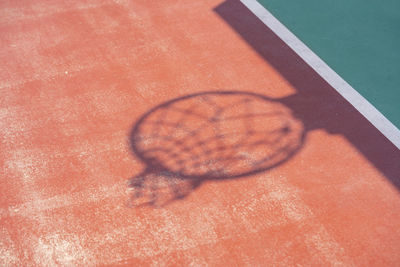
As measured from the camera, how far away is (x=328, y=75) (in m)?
8.13

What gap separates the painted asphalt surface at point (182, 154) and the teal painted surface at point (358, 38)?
614mm

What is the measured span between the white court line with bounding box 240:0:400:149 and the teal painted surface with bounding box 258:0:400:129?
138 millimetres

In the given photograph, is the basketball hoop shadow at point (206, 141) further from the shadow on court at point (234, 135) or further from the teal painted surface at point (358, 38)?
the teal painted surface at point (358, 38)

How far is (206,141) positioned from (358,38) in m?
3.95

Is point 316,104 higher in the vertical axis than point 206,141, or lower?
higher

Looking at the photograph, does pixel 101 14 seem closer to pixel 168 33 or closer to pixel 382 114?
pixel 168 33

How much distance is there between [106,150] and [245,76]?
8.24ft

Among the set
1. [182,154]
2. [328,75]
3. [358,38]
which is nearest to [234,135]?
[182,154]

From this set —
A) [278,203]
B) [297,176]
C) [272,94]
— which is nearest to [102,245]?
[278,203]

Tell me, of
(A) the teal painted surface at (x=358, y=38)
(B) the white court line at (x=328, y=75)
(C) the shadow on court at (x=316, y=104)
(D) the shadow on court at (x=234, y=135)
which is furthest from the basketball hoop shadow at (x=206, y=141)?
(A) the teal painted surface at (x=358, y=38)

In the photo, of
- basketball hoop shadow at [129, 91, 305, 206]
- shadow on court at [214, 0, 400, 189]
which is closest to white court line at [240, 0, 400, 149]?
shadow on court at [214, 0, 400, 189]

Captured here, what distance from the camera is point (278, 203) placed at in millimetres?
6121

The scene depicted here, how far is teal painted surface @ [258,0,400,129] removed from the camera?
8.01m

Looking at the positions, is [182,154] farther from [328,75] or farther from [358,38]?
[358,38]
